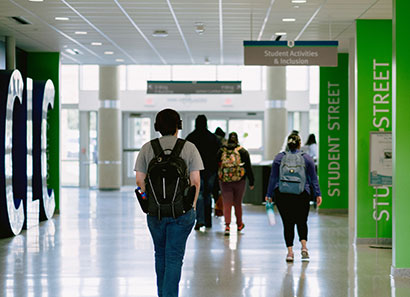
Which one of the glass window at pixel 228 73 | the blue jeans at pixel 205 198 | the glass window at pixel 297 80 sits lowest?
the blue jeans at pixel 205 198

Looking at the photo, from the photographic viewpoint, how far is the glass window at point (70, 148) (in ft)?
74.5

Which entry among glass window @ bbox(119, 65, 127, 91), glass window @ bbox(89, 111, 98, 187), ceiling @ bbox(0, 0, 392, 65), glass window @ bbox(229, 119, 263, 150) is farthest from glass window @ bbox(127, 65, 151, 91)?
ceiling @ bbox(0, 0, 392, 65)

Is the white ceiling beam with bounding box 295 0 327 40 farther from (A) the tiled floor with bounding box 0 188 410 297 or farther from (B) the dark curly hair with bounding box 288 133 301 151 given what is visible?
(A) the tiled floor with bounding box 0 188 410 297

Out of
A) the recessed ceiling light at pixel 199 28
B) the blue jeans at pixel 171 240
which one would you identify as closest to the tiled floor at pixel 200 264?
the blue jeans at pixel 171 240

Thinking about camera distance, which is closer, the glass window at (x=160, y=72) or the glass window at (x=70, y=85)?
the glass window at (x=70, y=85)

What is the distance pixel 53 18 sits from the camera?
1011 centimetres

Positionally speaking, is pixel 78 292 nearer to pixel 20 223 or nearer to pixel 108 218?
pixel 20 223

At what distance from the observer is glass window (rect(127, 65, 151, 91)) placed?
77.9 feet

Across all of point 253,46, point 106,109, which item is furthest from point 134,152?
point 253,46

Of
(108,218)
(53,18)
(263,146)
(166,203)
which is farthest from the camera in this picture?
(263,146)

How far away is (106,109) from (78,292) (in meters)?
14.7

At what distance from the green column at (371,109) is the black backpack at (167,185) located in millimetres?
5194

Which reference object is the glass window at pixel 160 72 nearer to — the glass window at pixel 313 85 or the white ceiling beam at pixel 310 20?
the glass window at pixel 313 85

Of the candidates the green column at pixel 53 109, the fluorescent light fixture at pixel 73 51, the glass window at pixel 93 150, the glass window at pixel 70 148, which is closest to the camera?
the fluorescent light fixture at pixel 73 51
